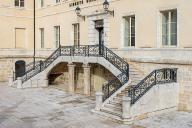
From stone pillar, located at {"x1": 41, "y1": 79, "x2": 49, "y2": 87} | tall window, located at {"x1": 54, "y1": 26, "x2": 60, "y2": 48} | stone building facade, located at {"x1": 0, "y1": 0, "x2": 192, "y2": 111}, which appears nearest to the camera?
stone building facade, located at {"x1": 0, "y1": 0, "x2": 192, "y2": 111}

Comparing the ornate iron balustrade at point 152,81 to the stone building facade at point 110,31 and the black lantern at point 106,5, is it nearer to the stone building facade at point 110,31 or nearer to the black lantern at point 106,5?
the stone building facade at point 110,31

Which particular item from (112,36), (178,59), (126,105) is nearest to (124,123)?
(126,105)

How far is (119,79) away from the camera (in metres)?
15.8

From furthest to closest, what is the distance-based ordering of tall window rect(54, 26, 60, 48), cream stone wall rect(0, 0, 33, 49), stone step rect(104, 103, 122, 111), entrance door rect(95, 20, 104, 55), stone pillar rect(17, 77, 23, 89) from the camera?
cream stone wall rect(0, 0, 33, 49), tall window rect(54, 26, 60, 48), stone pillar rect(17, 77, 23, 89), entrance door rect(95, 20, 104, 55), stone step rect(104, 103, 122, 111)

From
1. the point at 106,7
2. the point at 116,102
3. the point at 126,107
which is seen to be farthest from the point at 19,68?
the point at 126,107

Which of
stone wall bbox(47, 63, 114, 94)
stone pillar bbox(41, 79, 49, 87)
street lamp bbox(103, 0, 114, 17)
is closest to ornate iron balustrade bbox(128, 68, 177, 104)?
stone wall bbox(47, 63, 114, 94)

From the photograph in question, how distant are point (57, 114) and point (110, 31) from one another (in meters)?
6.65

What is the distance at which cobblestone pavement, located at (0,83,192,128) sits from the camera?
12.6m

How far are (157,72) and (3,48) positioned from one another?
50.9 ft

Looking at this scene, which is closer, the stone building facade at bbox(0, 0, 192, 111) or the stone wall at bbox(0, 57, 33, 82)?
the stone building facade at bbox(0, 0, 192, 111)

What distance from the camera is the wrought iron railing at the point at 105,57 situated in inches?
619

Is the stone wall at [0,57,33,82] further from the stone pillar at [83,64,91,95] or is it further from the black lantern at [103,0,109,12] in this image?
the black lantern at [103,0,109,12]

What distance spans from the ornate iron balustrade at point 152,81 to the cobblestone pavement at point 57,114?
42.0 inches

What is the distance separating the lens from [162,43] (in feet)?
51.7
